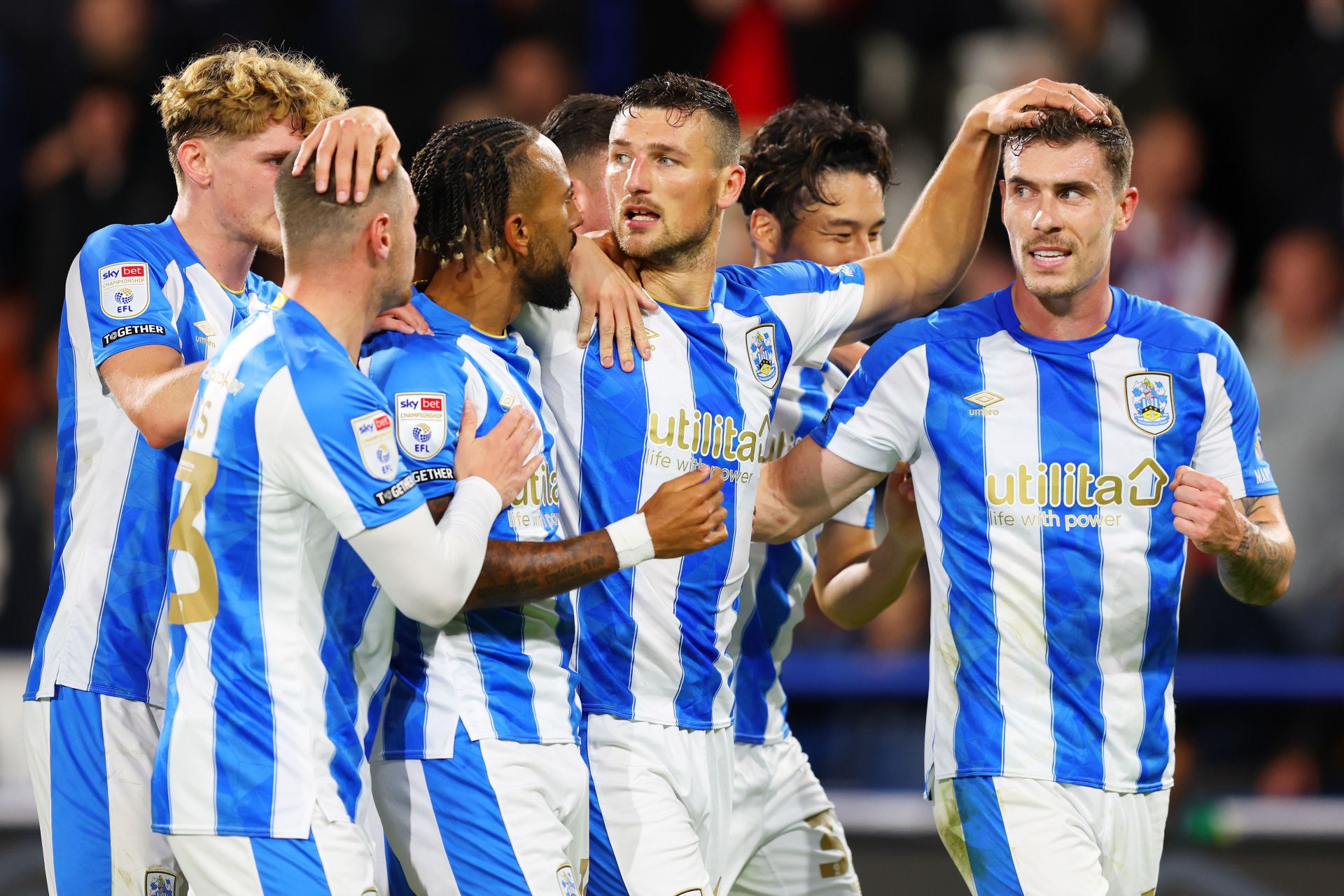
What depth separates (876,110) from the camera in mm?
9406

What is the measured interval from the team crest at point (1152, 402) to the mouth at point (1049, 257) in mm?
387

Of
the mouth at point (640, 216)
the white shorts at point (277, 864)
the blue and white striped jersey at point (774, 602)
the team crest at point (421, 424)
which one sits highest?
the mouth at point (640, 216)

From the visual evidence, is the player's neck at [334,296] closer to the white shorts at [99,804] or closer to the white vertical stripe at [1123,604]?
the white shorts at [99,804]

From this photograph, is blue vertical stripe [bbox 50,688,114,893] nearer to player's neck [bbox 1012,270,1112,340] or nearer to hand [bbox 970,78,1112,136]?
player's neck [bbox 1012,270,1112,340]

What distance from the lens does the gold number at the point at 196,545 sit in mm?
3469

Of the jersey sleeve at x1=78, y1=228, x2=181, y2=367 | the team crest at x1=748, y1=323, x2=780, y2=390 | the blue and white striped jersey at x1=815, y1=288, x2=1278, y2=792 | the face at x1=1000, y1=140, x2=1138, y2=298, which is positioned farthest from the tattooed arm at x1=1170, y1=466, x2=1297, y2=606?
the jersey sleeve at x1=78, y1=228, x2=181, y2=367

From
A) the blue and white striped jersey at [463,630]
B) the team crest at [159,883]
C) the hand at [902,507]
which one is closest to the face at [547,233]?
the blue and white striped jersey at [463,630]

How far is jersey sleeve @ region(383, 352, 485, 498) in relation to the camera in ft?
12.2

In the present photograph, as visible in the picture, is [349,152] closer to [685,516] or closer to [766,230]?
[685,516]

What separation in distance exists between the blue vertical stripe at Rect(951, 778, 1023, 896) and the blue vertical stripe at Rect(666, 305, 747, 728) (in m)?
0.73

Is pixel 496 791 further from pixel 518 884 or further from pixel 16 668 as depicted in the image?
pixel 16 668

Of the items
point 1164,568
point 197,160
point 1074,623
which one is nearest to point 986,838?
point 1074,623

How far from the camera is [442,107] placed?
31.2 ft

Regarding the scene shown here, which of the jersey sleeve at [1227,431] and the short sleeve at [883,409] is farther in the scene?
the short sleeve at [883,409]
